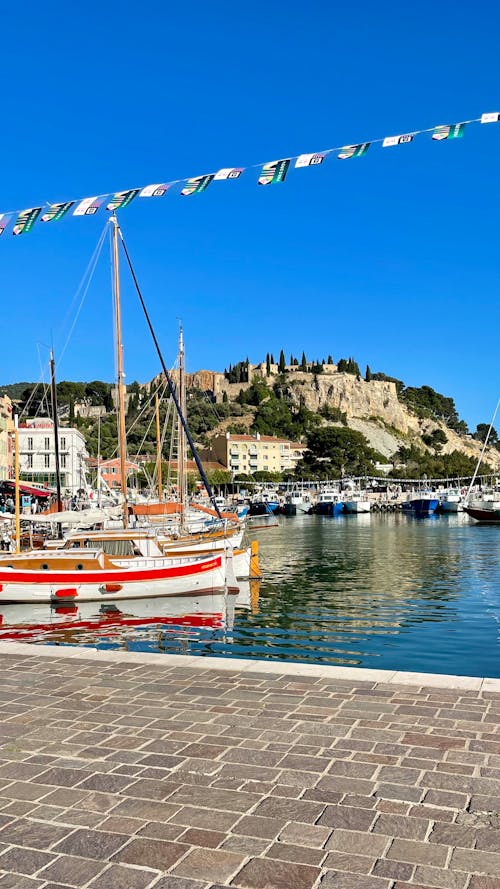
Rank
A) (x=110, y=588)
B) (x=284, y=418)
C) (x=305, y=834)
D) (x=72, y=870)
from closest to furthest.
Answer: (x=72, y=870), (x=305, y=834), (x=110, y=588), (x=284, y=418)

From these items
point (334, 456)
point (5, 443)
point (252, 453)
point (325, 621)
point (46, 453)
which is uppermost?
point (252, 453)

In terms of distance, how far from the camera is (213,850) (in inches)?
171

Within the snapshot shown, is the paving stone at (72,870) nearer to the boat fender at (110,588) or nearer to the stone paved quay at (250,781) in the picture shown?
the stone paved quay at (250,781)

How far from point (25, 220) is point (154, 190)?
9.23 ft

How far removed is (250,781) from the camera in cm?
536

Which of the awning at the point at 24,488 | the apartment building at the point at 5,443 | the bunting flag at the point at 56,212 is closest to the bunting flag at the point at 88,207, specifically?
the bunting flag at the point at 56,212

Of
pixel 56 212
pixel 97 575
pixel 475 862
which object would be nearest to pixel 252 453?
pixel 97 575

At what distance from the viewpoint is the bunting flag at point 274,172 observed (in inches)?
575

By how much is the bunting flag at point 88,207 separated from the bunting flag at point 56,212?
0.24 meters

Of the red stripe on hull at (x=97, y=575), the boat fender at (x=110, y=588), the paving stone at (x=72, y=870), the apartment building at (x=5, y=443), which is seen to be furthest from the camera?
the apartment building at (x=5, y=443)

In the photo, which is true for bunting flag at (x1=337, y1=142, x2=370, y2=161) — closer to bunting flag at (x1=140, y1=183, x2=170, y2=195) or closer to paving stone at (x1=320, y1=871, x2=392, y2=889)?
bunting flag at (x1=140, y1=183, x2=170, y2=195)

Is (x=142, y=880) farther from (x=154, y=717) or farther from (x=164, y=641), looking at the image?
(x=164, y=641)

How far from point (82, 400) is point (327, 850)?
7030 inches

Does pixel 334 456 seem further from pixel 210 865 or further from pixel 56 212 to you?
pixel 210 865
